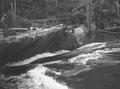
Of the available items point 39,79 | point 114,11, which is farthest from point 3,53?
point 114,11

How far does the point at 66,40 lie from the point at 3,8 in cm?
929

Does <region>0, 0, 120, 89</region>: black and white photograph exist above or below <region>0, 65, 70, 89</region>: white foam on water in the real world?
above

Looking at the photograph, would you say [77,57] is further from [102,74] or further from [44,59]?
[102,74]

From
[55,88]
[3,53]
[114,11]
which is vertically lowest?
[55,88]

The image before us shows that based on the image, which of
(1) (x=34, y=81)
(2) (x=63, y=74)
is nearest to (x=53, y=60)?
(2) (x=63, y=74)

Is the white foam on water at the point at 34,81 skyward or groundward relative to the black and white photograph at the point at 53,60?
groundward

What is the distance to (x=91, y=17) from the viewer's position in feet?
87.6

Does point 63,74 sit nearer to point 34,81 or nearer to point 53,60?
point 34,81

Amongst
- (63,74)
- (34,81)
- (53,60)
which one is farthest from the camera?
(53,60)

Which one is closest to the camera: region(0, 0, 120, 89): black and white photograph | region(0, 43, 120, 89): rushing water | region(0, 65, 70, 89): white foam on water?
region(0, 65, 70, 89): white foam on water

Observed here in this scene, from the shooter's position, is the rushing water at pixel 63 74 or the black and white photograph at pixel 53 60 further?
the black and white photograph at pixel 53 60

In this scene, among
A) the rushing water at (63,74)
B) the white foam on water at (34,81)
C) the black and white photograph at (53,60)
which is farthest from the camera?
the black and white photograph at (53,60)

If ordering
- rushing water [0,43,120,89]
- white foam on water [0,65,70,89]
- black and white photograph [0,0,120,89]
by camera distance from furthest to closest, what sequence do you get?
black and white photograph [0,0,120,89]
rushing water [0,43,120,89]
white foam on water [0,65,70,89]

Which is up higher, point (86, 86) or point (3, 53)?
point (3, 53)
